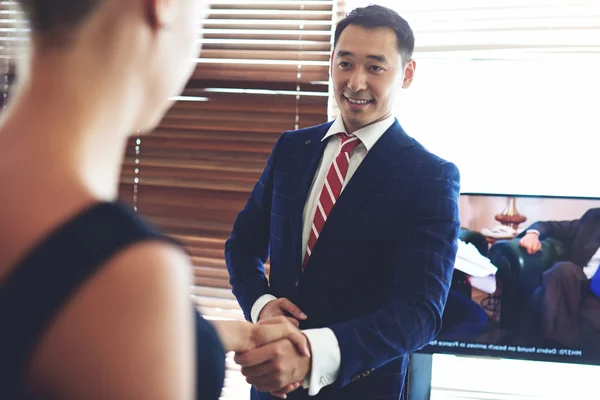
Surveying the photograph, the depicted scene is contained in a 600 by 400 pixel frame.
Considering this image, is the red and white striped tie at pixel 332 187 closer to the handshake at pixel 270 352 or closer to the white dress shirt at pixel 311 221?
the white dress shirt at pixel 311 221

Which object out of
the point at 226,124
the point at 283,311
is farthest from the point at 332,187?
the point at 226,124

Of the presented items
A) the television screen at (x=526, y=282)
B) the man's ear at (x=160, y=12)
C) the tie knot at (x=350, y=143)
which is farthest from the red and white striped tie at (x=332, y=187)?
the man's ear at (x=160, y=12)

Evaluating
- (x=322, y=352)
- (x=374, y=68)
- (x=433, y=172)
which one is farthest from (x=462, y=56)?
(x=322, y=352)

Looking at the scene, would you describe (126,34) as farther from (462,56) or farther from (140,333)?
(462,56)

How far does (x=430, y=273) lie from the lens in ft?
5.08

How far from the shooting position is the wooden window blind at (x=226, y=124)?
2461mm

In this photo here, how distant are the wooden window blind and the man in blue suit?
63 centimetres

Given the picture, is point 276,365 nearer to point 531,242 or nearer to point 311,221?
point 311,221

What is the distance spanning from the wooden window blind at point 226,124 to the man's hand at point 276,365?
114cm

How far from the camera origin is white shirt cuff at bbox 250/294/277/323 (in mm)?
1681

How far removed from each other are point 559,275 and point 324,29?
1303mm

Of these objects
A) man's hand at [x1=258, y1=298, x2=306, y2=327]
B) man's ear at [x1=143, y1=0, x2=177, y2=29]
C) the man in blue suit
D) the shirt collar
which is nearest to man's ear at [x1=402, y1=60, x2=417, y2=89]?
the man in blue suit

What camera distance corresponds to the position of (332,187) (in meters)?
1.70

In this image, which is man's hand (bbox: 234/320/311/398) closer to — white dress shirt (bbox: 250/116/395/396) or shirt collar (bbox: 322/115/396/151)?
white dress shirt (bbox: 250/116/395/396)
